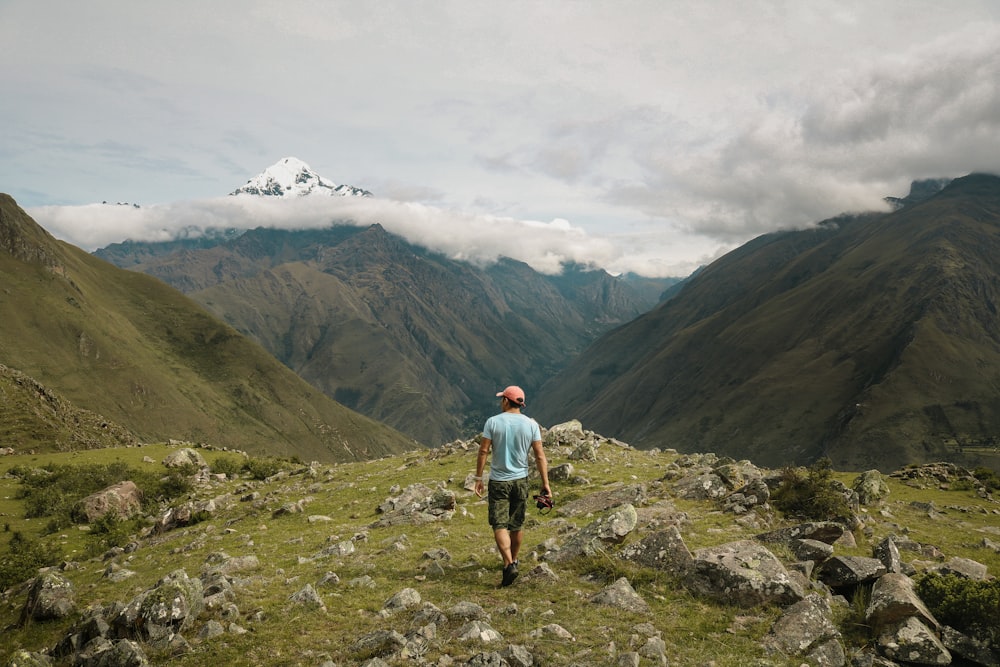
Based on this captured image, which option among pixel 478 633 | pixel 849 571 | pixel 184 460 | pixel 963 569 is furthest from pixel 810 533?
pixel 184 460

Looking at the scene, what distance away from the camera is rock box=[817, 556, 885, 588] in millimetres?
11711

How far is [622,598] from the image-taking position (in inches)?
444

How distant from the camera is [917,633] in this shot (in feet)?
30.0

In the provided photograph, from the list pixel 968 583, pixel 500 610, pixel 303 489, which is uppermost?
pixel 968 583

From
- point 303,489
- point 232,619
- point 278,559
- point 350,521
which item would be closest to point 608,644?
point 232,619

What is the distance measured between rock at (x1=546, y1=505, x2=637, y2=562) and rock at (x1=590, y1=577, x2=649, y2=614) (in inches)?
79.7

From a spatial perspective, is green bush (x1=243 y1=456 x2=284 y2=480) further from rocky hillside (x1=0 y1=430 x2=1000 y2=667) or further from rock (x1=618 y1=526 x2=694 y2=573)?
rock (x1=618 y1=526 x2=694 y2=573)

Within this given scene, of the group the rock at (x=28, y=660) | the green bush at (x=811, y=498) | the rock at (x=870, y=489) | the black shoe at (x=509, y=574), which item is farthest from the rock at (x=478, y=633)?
the rock at (x=870, y=489)

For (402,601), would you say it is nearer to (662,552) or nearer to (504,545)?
(504,545)

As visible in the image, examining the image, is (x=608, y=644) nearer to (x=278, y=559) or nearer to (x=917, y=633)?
(x=917, y=633)

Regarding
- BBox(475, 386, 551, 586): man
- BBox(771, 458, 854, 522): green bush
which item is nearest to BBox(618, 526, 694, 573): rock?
BBox(475, 386, 551, 586): man

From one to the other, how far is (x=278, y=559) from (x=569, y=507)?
1172cm

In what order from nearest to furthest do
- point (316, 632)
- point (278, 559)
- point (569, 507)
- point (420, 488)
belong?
point (316, 632) < point (278, 559) < point (569, 507) < point (420, 488)

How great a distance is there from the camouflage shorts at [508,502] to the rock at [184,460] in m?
37.4
